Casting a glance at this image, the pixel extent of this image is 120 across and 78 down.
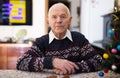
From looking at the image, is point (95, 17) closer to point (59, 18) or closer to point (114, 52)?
A: point (59, 18)

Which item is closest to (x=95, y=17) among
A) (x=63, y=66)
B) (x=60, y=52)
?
(x=60, y=52)

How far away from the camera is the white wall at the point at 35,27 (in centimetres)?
423

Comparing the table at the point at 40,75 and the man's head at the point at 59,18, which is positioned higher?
the man's head at the point at 59,18

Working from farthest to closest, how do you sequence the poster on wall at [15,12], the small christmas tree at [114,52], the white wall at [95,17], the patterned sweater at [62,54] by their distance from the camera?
1. the white wall at [95,17]
2. the poster on wall at [15,12]
3. the patterned sweater at [62,54]
4. the small christmas tree at [114,52]

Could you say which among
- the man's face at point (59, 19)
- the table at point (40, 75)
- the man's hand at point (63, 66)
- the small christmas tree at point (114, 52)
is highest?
the man's face at point (59, 19)

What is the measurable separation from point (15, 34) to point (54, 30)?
10.5ft

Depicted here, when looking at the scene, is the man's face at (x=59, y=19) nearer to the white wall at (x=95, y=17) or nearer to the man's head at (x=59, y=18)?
the man's head at (x=59, y=18)

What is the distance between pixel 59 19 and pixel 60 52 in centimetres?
17

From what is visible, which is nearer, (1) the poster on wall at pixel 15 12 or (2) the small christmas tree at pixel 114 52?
(2) the small christmas tree at pixel 114 52

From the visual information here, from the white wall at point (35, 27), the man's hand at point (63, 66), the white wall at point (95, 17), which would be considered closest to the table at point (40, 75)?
the man's hand at point (63, 66)

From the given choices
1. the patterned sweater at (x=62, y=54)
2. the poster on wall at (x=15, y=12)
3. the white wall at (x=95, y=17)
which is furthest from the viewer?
the white wall at (x=95, y=17)

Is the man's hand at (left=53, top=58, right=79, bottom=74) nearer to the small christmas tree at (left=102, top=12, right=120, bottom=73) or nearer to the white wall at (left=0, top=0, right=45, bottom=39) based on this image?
the small christmas tree at (left=102, top=12, right=120, bottom=73)

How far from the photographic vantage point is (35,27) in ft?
14.0

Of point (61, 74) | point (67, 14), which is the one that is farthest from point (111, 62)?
point (67, 14)
